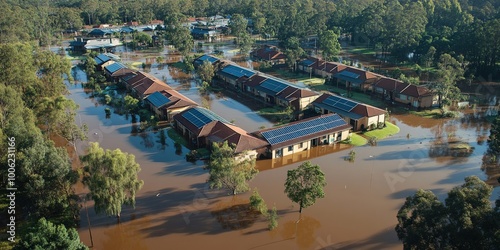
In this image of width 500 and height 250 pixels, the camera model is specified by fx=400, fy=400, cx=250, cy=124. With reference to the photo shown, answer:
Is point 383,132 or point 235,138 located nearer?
point 235,138

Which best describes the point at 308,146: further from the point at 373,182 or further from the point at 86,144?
the point at 86,144

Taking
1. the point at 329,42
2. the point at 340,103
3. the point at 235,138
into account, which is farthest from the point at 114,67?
the point at 340,103

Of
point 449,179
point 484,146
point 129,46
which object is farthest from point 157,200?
point 129,46

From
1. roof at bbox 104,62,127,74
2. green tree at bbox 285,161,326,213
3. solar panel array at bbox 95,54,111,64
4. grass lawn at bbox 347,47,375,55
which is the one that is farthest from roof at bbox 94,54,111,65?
green tree at bbox 285,161,326,213

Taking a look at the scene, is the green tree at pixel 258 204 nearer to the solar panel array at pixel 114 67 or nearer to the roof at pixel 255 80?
the roof at pixel 255 80

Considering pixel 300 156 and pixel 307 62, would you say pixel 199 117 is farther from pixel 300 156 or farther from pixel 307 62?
pixel 307 62

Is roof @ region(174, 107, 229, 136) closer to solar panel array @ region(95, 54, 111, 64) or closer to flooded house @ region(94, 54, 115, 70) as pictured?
flooded house @ region(94, 54, 115, 70)
